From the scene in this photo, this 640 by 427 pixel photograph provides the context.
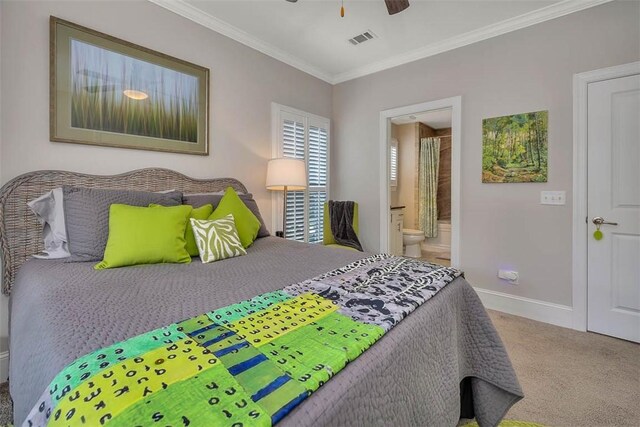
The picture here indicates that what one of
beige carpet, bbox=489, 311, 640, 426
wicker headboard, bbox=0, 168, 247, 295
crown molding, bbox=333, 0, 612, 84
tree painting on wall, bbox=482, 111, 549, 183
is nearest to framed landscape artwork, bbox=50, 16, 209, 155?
wicker headboard, bbox=0, 168, 247, 295

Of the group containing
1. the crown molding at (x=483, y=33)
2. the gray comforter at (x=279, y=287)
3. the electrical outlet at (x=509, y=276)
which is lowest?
the electrical outlet at (x=509, y=276)

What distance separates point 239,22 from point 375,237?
2.75 metres

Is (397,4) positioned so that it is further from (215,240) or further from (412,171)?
(412,171)

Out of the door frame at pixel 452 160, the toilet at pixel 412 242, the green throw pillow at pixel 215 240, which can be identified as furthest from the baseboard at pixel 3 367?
the toilet at pixel 412 242

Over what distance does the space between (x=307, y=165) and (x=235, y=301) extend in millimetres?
2834

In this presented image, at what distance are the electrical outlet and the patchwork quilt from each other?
2.29 metres

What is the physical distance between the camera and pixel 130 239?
5.39 feet

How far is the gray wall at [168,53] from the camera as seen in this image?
6.04 ft

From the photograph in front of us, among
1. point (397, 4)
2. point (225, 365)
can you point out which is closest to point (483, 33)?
point (397, 4)

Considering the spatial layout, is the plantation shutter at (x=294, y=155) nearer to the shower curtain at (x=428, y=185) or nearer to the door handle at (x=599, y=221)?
the door handle at (x=599, y=221)

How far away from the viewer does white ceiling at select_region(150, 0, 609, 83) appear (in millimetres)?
2559

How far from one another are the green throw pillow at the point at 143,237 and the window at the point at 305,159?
66.4 inches

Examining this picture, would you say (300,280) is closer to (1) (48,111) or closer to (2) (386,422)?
(2) (386,422)

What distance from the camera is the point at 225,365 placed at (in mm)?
677
